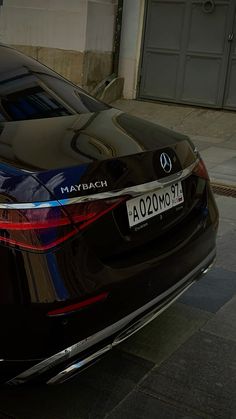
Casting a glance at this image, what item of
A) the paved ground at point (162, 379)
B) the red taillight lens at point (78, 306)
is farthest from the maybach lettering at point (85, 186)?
the paved ground at point (162, 379)

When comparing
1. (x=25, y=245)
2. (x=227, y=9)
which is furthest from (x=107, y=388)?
(x=227, y=9)

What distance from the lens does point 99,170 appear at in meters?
2.38

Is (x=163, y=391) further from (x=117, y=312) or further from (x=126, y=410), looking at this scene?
(x=117, y=312)

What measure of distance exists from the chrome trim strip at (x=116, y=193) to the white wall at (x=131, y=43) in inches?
311

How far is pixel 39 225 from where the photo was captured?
2168 millimetres

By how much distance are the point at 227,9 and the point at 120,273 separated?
26.5 ft

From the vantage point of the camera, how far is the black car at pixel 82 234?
217cm

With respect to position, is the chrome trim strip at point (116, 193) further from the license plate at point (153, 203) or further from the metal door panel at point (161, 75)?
the metal door panel at point (161, 75)

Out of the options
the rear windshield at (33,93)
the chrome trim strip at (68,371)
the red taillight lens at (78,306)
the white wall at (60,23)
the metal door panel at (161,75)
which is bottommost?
the chrome trim strip at (68,371)

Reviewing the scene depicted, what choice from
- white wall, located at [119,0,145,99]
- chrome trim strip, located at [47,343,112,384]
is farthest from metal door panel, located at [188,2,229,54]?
chrome trim strip, located at [47,343,112,384]

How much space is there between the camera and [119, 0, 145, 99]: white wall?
402 inches

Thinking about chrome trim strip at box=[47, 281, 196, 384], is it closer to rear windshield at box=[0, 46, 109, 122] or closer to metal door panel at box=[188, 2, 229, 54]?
rear windshield at box=[0, 46, 109, 122]

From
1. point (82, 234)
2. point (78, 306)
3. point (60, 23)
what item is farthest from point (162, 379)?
point (60, 23)

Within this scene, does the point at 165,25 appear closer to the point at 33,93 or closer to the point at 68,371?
the point at 33,93
